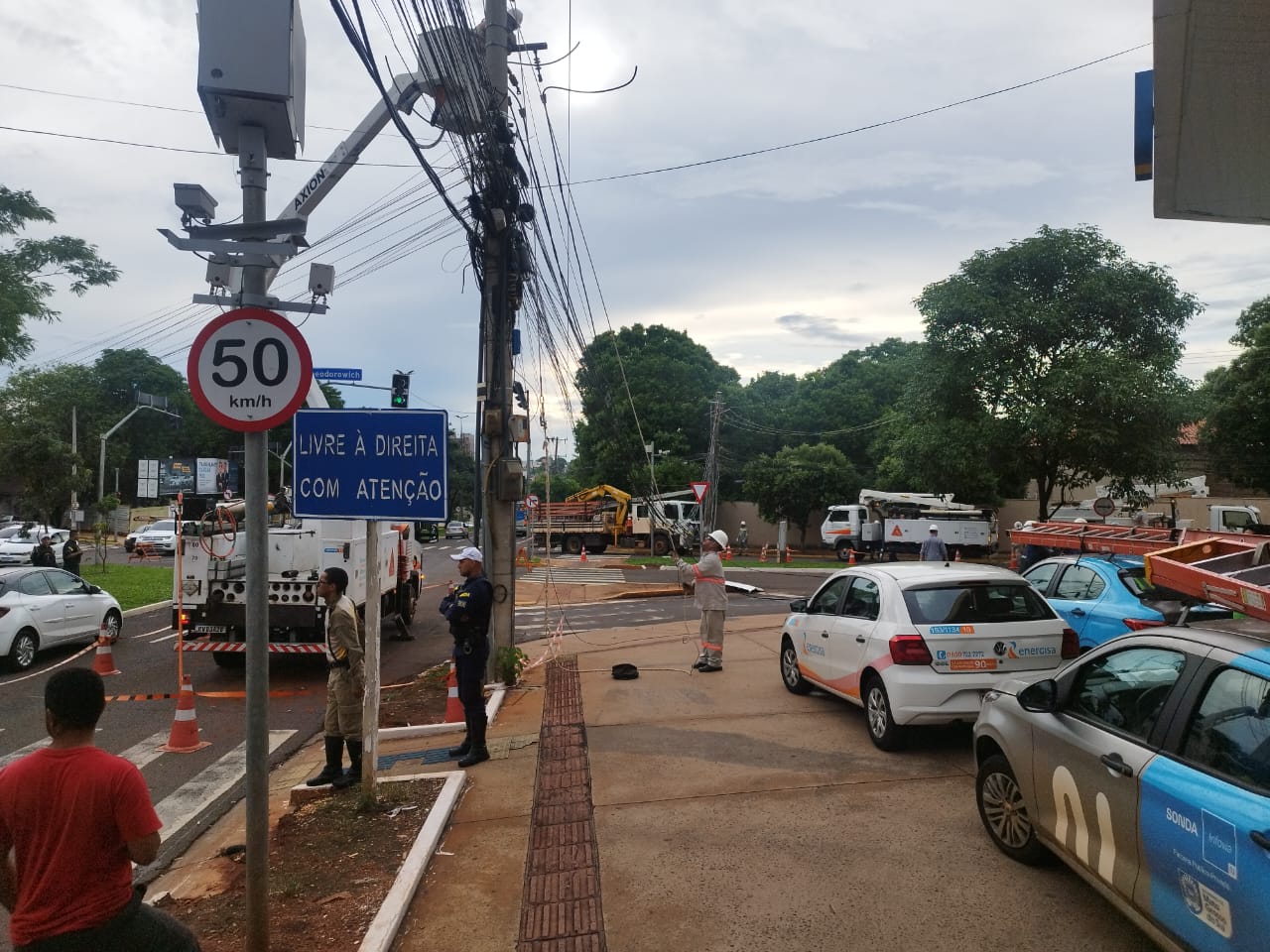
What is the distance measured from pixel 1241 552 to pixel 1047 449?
71.9 feet

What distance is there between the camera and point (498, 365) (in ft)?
33.2

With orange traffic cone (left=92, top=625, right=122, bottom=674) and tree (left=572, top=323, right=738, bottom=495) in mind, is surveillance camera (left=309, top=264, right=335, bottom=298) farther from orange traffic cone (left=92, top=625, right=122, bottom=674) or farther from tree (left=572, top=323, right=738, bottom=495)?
tree (left=572, top=323, right=738, bottom=495)

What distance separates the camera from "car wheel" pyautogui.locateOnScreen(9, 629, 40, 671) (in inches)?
449

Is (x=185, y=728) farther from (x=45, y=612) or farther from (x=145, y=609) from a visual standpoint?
(x=145, y=609)

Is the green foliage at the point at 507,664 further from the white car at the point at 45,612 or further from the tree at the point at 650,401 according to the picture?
the tree at the point at 650,401

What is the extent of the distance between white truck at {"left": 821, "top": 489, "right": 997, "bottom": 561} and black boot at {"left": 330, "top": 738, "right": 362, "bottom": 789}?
2797 centimetres

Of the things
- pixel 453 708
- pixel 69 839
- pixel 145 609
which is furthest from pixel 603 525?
pixel 69 839

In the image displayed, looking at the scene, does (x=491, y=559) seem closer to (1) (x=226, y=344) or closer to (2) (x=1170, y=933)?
(1) (x=226, y=344)

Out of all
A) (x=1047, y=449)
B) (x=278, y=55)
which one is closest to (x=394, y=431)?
(x=278, y=55)

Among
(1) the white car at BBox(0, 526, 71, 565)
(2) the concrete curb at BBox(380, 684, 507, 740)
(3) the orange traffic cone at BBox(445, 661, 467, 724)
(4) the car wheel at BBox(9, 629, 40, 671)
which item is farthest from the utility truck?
(2) the concrete curb at BBox(380, 684, 507, 740)

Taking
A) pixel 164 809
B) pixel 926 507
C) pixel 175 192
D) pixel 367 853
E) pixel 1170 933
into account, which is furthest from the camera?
pixel 926 507

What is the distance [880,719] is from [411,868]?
3.93 metres

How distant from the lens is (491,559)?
33.0ft

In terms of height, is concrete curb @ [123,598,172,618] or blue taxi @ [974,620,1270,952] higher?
blue taxi @ [974,620,1270,952]
